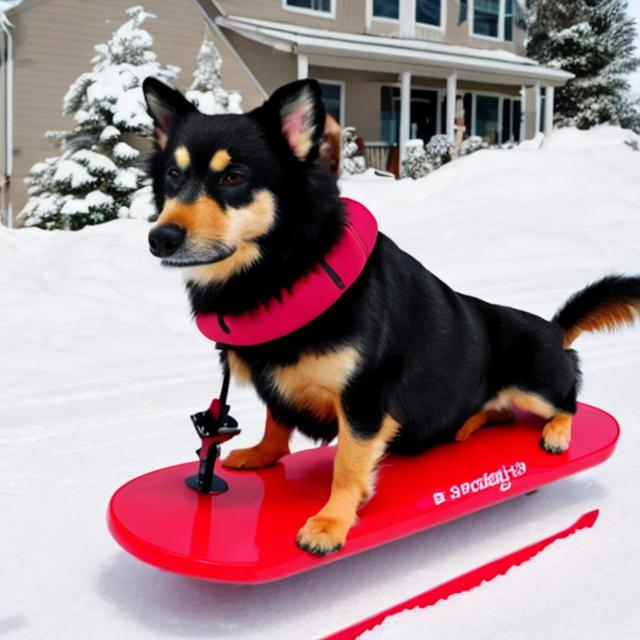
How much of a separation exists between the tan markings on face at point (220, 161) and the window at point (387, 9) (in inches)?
773

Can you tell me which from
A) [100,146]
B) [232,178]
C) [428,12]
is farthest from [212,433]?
[428,12]

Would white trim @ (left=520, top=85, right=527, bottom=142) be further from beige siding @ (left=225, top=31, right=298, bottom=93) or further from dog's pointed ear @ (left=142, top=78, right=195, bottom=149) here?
dog's pointed ear @ (left=142, top=78, right=195, bottom=149)

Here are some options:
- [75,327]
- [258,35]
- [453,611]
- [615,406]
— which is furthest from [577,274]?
[258,35]

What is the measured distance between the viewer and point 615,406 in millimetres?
4246

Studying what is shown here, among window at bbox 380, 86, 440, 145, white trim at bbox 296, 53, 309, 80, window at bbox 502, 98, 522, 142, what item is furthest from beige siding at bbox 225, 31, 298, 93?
window at bbox 502, 98, 522, 142

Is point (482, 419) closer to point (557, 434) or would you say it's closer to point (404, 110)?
point (557, 434)

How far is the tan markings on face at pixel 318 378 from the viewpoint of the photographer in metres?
2.34

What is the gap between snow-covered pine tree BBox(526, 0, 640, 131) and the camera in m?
30.5

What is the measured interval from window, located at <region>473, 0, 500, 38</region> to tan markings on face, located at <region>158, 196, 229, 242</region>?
77.1 ft

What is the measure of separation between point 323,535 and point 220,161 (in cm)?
108

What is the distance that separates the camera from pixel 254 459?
9.59ft

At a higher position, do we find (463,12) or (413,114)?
(463,12)

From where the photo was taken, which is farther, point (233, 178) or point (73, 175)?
point (73, 175)

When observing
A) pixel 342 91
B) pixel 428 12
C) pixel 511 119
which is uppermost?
pixel 428 12
